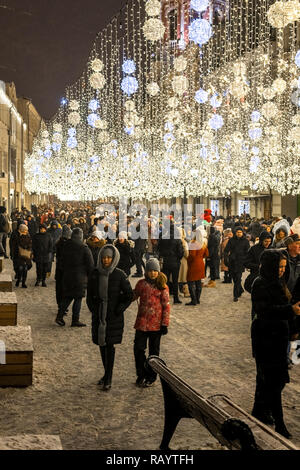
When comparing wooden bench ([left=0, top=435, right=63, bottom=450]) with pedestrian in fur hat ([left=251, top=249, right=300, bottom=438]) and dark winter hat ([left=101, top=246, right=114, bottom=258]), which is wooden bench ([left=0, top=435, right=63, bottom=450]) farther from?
dark winter hat ([left=101, top=246, right=114, bottom=258])

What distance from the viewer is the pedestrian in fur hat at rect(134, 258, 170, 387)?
23.6 ft

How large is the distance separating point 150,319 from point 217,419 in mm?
3341

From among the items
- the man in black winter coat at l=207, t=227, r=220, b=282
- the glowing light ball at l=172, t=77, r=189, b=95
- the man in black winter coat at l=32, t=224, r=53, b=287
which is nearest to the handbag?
the man in black winter coat at l=32, t=224, r=53, b=287

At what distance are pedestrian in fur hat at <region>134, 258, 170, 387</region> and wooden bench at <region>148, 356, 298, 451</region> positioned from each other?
1557 mm

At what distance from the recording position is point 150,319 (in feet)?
23.6

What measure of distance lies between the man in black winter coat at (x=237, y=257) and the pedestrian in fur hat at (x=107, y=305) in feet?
22.6

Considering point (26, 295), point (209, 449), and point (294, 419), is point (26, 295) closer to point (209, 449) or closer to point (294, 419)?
point (294, 419)

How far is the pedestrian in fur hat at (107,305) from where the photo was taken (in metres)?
6.93

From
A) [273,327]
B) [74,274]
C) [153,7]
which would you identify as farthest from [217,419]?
[153,7]

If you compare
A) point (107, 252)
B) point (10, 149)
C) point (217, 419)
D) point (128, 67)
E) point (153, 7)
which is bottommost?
point (217, 419)

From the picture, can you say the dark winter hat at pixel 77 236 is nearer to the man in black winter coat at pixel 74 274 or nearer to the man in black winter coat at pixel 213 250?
the man in black winter coat at pixel 74 274

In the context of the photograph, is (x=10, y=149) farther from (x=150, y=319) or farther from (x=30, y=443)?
(x=30, y=443)

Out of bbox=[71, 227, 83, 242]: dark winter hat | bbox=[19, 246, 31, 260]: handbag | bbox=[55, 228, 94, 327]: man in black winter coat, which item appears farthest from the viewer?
bbox=[19, 246, 31, 260]: handbag

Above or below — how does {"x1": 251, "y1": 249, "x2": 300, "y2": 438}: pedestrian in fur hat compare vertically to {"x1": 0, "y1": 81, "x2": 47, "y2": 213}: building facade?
below
